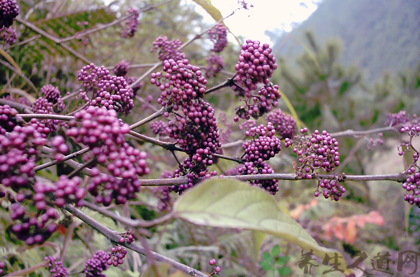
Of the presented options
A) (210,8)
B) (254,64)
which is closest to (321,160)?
(254,64)

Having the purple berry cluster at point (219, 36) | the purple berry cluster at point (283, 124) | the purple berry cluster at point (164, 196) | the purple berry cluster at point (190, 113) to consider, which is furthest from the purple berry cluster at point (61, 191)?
the purple berry cluster at point (219, 36)

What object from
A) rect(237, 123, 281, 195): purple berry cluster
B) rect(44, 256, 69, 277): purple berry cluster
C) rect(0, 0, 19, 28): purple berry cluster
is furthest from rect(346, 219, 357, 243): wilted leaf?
rect(0, 0, 19, 28): purple berry cluster

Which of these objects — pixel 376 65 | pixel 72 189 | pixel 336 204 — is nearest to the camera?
pixel 72 189

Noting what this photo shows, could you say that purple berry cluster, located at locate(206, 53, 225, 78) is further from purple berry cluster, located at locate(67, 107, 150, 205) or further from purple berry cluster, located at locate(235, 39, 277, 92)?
purple berry cluster, located at locate(67, 107, 150, 205)

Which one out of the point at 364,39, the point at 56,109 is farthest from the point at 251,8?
the point at 364,39

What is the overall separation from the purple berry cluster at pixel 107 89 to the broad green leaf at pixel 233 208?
1.69ft

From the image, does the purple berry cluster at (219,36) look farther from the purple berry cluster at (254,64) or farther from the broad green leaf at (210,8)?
the purple berry cluster at (254,64)

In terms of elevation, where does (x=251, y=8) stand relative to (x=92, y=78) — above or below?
above

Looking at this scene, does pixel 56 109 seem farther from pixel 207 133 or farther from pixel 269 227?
pixel 269 227

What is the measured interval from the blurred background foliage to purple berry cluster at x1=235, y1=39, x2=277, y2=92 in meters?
0.51

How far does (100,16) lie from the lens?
8.52 feet

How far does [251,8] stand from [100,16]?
1.49 metres

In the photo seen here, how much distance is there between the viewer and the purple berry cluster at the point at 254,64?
2.93ft

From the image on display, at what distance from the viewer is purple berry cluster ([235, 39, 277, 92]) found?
2.93 ft
